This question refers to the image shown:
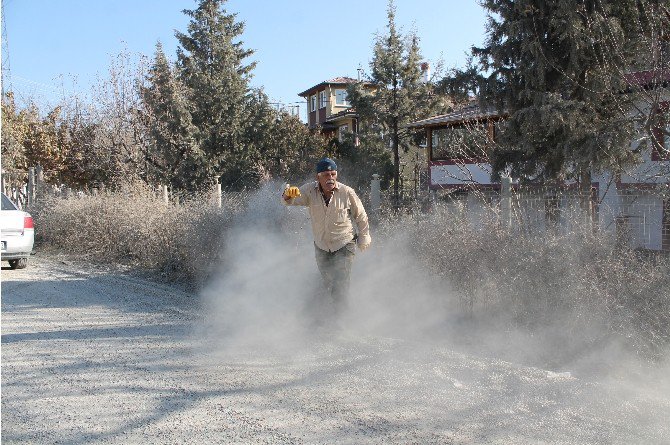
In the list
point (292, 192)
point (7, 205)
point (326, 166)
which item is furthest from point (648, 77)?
point (7, 205)

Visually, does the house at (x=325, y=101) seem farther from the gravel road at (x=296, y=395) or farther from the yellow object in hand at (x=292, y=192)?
the gravel road at (x=296, y=395)

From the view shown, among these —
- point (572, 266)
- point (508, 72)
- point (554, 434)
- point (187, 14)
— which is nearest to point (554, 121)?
point (508, 72)

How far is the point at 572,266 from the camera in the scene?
579cm

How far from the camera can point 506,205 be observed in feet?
22.7

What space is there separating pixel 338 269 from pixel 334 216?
1.80ft

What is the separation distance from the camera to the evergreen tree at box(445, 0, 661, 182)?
29.3ft

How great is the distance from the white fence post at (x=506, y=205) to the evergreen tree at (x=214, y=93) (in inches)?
785

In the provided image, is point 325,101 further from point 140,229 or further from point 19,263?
point 19,263

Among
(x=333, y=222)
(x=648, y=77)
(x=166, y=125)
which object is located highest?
(x=166, y=125)

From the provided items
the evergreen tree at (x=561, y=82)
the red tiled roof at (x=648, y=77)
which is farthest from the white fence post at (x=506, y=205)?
Result: the evergreen tree at (x=561, y=82)

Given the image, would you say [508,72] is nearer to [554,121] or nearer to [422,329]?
[554,121]

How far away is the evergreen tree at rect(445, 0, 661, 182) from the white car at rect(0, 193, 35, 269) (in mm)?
8233

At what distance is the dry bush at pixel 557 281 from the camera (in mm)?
5359

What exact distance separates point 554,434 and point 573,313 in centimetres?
219
